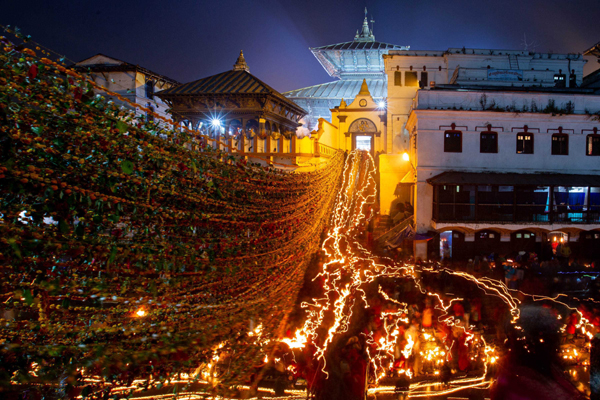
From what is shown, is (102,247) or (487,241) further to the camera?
(487,241)

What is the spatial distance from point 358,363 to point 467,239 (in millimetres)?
12055

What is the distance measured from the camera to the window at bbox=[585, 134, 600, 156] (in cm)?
1666

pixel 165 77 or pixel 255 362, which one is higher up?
→ pixel 165 77

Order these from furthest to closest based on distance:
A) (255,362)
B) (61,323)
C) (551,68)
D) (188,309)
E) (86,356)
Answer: (551,68)
(255,362)
(188,309)
(61,323)
(86,356)

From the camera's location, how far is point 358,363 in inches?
256

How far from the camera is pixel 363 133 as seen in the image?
28.7 metres

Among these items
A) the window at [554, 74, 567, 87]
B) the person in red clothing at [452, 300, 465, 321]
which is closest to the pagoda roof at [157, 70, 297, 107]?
the person in red clothing at [452, 300, 465, 321]

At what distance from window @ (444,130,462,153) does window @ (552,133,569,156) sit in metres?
4.54

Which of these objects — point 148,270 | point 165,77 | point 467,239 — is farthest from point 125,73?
point 148,270

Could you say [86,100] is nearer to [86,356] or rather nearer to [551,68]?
[86,356]

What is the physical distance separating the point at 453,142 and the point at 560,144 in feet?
16.8

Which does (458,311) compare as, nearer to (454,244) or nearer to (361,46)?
(454,244)

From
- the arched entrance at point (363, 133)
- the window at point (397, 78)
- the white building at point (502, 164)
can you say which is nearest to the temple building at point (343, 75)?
the arched entrance at point (363, 133)

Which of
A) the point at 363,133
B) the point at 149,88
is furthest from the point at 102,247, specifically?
the point at 363,133
